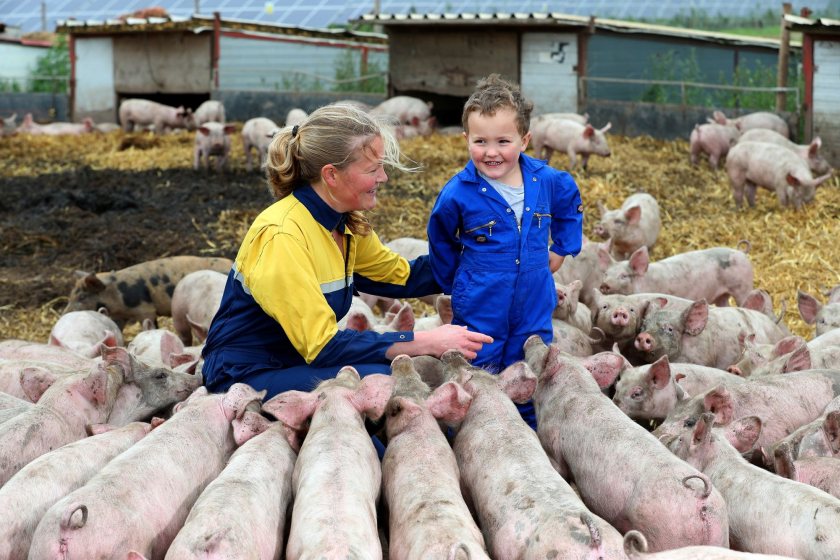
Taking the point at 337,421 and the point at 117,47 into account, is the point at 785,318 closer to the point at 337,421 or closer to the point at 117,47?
the point at 337,421

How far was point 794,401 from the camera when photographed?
15.4 feet

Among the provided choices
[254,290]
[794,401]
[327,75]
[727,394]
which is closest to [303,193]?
[254,290]

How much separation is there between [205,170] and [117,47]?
8.20 metres

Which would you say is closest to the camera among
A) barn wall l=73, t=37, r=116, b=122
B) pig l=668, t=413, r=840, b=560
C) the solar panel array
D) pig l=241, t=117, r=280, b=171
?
pig l=668, t=413, r=840, b=560

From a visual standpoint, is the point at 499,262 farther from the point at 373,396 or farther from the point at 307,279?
the point at 373,396

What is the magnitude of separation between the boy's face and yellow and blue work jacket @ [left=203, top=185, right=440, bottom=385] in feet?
2.18

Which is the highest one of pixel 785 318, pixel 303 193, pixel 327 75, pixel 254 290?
pixel 327 75

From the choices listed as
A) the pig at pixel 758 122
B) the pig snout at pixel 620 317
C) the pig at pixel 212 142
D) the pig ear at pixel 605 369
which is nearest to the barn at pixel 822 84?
the pig at pixel 758 122

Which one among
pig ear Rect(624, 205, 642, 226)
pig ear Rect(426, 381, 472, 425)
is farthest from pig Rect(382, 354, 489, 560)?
pig ear Rect(624, 205, 642, 226)

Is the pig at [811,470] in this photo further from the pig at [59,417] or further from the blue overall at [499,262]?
the pig at [59,417]

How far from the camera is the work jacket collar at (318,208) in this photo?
4.41m

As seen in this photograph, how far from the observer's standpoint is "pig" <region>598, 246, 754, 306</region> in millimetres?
7305

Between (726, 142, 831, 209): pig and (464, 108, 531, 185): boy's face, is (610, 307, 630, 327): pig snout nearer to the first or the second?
(464, 108, 531, 185): boy's face

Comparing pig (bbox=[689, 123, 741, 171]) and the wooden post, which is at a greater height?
the wooden post
